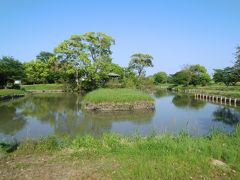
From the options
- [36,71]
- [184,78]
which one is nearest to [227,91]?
[184,78]

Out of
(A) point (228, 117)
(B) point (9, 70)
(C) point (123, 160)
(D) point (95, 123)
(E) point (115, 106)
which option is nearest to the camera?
(C) point (123, 160)

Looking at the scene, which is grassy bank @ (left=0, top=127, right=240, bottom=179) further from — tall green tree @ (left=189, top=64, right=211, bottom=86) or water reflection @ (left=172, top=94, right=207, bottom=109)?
tall green tree @ (left=189, top=64, right=211, bottom=86)

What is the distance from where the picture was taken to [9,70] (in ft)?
113

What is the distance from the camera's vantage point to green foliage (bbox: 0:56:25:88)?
34.1m

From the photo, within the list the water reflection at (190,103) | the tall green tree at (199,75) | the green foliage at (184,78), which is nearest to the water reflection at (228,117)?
the water reflection at (190,103)

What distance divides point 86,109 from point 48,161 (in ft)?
44.8

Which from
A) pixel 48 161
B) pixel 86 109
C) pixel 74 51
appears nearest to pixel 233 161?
pixel 48 161

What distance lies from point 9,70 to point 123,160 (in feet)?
112

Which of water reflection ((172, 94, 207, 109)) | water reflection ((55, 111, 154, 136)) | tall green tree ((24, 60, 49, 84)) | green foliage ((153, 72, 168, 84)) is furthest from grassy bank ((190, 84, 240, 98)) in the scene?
green foliage ((153, 72, 168, 84))

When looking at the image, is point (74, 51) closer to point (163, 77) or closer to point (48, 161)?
point (48, 161)

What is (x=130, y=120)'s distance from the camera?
14.2 m

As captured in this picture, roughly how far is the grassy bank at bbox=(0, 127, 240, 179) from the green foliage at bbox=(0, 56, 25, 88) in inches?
1245

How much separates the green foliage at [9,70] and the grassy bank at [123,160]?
31.6 meters

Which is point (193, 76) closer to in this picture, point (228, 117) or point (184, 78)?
point (184, 78)
